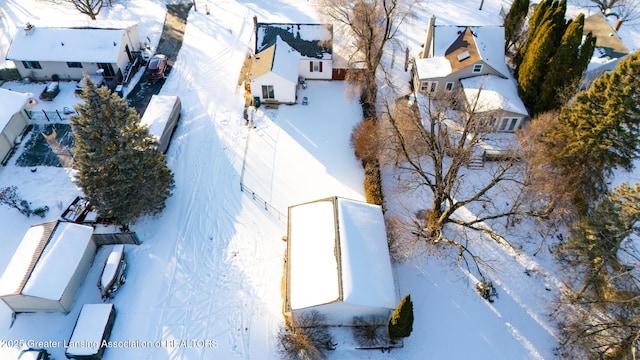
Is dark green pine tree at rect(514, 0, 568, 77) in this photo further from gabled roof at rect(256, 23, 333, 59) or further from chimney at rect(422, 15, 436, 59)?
gabled roof at rect(256, 23, 333, 59)

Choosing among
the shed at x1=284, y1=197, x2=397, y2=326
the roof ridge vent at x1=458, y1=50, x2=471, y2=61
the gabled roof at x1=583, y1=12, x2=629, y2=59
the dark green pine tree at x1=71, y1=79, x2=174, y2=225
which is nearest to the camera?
the shed at x1=284, y1=197, x2=397, y2=326

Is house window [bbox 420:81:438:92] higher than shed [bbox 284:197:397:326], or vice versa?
house window [bbox 420:81:438:92]

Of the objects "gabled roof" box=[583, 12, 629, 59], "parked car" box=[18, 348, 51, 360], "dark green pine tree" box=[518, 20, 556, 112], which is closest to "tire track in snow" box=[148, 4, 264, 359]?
"parked car" box=[18, 348, 51, 360]

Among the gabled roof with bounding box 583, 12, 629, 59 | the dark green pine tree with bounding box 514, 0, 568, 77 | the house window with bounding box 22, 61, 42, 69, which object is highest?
the dark green pine tree with bounding box 514, 0, 568, 77

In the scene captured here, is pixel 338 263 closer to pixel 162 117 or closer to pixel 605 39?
pixel 162 117

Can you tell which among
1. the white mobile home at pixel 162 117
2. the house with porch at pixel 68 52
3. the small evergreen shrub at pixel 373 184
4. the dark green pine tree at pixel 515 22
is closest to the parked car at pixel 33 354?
the white mobile home at pixel 162 117

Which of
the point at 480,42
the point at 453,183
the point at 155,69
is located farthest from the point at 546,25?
the point at 155,69

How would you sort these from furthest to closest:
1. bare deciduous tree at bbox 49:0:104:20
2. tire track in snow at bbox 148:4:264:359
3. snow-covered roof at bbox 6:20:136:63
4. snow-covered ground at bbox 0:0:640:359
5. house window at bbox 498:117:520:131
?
1. bare deciduous tree at bbox 49:0:104:20
2. snow-covered roof at bbox 6:20:136:63
3. house window at bbox 498:117:520:131
4. tire track in snow at bbox 148:4:264:359
5. snow-covered ground at bbox 0:0:640:359

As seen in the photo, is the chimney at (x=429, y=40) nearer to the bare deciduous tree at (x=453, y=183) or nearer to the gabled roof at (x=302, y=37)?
the bare deciduous tree at (x=453, y=183)
